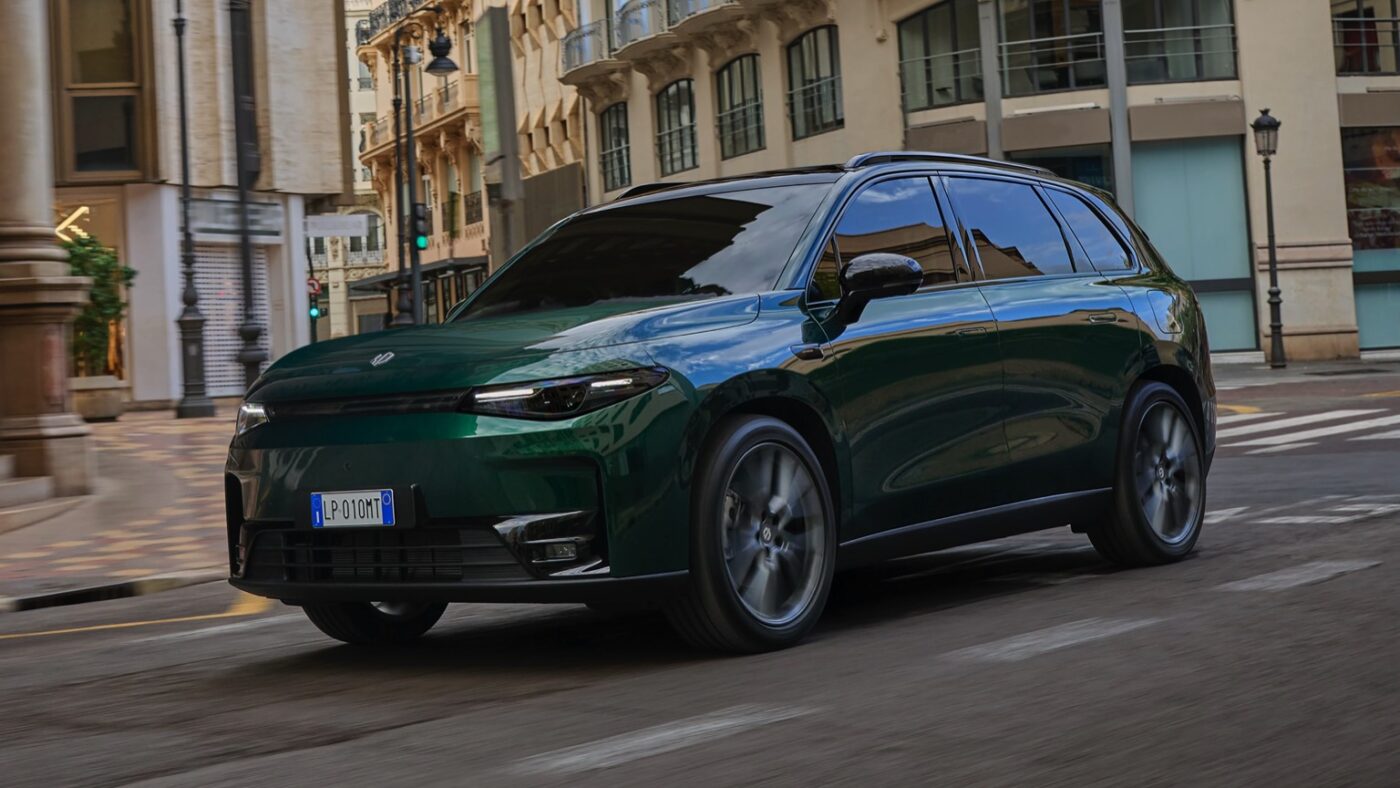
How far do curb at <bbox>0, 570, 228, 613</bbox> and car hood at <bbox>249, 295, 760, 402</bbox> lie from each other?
4.25 meters

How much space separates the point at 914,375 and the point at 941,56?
3337 cm

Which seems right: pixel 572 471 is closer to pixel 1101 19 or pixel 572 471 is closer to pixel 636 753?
pixel 636 753

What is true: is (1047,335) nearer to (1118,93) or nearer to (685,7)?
(1118,93)

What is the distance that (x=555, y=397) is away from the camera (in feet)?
19.1

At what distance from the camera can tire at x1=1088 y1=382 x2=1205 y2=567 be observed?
8188 millimetres

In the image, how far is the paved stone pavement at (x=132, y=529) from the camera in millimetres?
11406

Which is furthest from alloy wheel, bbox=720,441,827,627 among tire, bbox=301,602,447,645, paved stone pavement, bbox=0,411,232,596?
paved stone pavement, bbox=0,411,232,596

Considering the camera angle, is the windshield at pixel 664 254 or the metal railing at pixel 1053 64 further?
the metal railing at pixel 1053 64

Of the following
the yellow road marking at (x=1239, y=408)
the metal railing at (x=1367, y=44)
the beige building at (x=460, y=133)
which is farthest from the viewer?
the beige building at (x=460, y=133)

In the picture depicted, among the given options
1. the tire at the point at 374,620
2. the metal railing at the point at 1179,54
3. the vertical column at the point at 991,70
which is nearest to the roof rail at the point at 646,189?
the tire at the point at 374,620

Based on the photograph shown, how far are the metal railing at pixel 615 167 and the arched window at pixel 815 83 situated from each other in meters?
Answer: 10.1

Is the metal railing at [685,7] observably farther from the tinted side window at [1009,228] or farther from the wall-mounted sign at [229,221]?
the tinted side window at [1009,228]

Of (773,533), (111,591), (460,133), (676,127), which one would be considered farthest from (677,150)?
(773,533)

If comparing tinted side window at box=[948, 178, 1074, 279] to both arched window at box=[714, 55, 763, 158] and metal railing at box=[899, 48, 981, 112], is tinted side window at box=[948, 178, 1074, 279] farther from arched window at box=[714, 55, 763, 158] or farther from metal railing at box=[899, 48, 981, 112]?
arched window at box=[714, 55, 763, 158]
